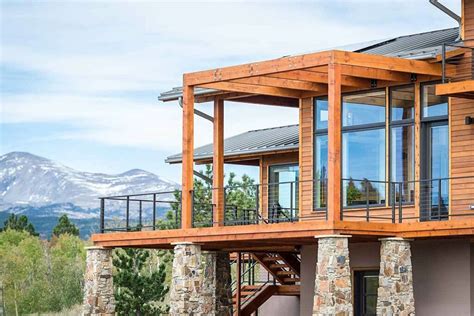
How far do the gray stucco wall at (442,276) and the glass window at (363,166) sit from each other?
1.11m

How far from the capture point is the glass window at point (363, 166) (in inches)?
1098

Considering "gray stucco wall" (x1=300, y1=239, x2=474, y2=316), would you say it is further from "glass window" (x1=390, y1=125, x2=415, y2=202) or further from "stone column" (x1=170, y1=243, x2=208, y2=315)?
"stone column" (x1=170, y1=243, x2=208, y2=315)

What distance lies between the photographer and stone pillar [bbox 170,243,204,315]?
2833 cm

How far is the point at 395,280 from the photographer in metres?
26.0

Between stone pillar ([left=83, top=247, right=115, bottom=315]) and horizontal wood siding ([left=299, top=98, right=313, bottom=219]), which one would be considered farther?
stone pillar ([left=83, top=247, right=115, bottom=315])

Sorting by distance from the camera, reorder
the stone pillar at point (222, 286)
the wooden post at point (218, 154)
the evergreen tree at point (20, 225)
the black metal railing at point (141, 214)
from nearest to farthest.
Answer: the black metal railing at point (141, 214), the wooden post at point (218, 154), the stone pillar at point (222, 286), the evergreen tree at point (20, 225)

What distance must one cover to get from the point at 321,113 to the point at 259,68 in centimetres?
286

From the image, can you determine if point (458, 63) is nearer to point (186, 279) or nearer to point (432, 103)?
point (432, 103)

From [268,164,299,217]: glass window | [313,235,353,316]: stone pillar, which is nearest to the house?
[313,235,353,316]: stone pillar

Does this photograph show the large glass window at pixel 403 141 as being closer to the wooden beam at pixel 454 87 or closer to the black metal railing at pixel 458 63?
the black metal railing at pixel 458 63

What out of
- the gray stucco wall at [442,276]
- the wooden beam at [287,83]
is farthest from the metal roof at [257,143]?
the gray stucco wall at [442,276]

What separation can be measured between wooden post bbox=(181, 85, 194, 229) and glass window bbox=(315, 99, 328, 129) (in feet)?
9.56

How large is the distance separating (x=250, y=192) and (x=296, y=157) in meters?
25.1

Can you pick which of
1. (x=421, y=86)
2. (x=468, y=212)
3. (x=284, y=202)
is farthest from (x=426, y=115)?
(x=284, y=202)
